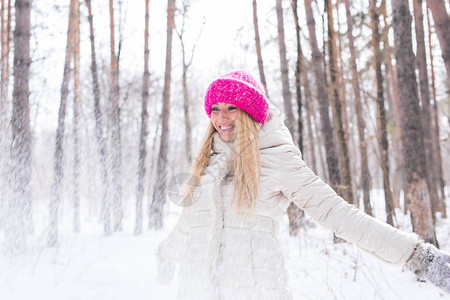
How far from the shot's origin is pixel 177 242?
1989 mm

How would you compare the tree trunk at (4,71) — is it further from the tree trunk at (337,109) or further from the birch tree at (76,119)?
the tree trunk at (337,109)

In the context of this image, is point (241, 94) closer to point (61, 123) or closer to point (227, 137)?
point (227, 137)

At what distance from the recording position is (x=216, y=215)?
178 cm

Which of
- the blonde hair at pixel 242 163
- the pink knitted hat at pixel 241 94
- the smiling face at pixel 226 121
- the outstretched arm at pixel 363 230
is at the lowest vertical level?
the outstretched arm at pixel 363 230

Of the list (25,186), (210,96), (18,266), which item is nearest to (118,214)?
(25,186)

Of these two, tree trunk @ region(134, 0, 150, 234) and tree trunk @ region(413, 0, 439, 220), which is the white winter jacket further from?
tree trunk @ region(413, 0, 439, 220)

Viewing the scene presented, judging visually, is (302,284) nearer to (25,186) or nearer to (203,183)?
(203,183)

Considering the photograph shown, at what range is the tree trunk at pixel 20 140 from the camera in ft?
19.6

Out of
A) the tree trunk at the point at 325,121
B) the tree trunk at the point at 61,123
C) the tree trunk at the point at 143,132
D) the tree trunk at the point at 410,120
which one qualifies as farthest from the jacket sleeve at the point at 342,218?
the tree trunk at the point at 143,132

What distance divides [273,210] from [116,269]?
14.8 ft

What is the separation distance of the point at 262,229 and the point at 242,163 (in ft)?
1.07

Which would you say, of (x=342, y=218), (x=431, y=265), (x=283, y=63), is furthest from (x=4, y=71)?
(x=431, y=265)

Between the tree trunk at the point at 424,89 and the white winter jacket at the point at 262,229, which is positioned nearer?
the white winter jacket at the point at 262,229

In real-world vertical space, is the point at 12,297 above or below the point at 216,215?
below
